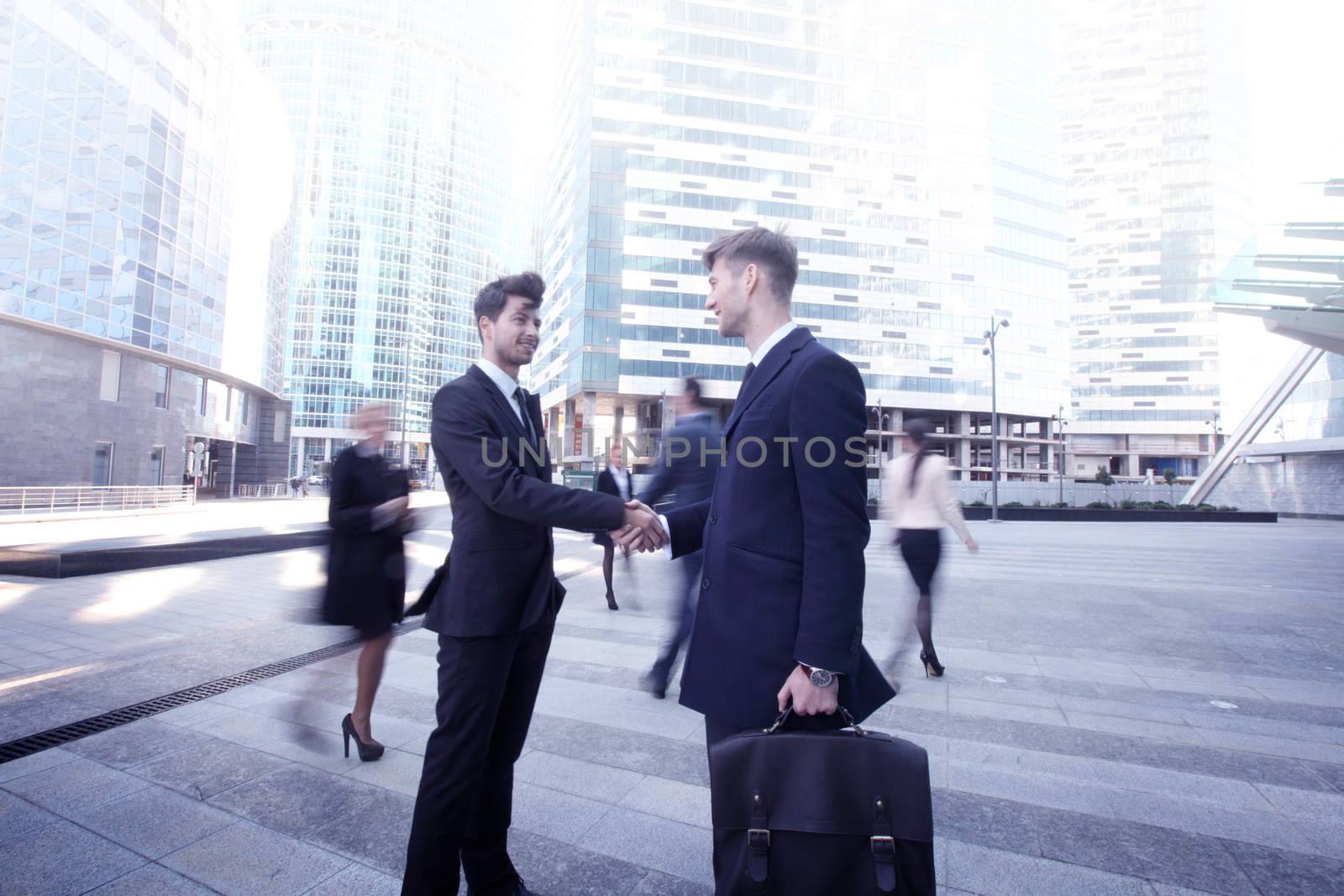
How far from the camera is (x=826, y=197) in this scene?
206 feet

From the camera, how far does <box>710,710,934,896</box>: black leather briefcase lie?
1.45 metres

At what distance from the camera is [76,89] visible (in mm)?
29844

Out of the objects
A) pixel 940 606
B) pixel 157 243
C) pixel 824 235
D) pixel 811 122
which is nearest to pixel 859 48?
pixel 811 122

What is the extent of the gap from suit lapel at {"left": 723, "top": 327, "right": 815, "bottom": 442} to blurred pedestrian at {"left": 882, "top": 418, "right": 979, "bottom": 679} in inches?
137

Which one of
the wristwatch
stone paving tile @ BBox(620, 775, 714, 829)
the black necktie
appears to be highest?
the black necktie

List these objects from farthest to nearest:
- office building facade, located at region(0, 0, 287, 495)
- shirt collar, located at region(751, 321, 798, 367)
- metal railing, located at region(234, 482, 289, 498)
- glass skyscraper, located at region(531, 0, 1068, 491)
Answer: glass skyscraper, located at region(531, 0, 1068, 491)
metal railing, located at region(234, 482, 289, 498)
office building facade, located at region(0, 0, 287, 495)
shirt collar, located at region(751, 321, 798, 367)

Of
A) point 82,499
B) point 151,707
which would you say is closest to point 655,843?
point 151,707

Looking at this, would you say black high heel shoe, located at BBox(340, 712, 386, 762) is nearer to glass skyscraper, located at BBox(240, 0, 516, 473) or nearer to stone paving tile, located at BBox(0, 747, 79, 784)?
stone paving tile, located at BBox(0, 747, 79, 784)

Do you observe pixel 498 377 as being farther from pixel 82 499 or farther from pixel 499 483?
pixel 82 499

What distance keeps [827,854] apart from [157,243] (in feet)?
147

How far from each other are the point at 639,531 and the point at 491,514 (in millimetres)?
559

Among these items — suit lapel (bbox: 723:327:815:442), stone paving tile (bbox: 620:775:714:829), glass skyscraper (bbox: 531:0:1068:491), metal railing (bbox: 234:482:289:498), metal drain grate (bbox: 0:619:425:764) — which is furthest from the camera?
glass skyscraper (bbox: 531:0:1068:491)

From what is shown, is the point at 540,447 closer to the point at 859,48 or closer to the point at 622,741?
the point at 622,741

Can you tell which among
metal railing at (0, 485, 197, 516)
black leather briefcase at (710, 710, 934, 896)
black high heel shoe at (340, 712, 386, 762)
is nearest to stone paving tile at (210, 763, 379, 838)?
black high heel shoe at (340, 712, 386, 762)
